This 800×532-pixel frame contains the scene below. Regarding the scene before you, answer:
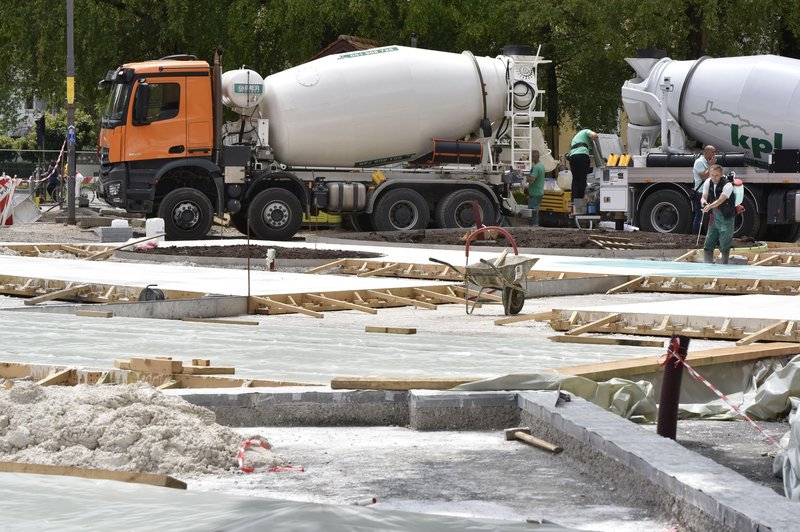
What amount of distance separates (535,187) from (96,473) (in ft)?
80.3

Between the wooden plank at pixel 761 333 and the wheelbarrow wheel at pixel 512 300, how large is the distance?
9.57 feet

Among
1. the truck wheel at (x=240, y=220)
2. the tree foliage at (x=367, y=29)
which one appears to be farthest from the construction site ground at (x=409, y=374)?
the tree foliage at (x=367, y=29)

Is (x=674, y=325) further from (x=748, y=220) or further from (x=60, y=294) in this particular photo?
(x=748, y=220)

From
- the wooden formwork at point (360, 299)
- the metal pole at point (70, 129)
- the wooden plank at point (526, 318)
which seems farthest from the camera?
the metal pole at point (70, 129)

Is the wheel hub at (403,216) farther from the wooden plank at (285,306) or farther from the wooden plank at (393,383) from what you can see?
the wooden plank at (393,383)

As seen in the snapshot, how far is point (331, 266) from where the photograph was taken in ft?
63.3

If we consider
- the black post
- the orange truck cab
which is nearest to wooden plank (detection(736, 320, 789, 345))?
the black post

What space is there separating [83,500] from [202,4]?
103ft

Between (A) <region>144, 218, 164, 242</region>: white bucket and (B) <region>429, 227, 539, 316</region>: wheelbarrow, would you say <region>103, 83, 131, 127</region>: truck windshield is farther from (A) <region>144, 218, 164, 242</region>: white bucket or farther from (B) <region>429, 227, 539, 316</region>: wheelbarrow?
(B) <region>429, 227, 539, 316</region>: wheelbarrow

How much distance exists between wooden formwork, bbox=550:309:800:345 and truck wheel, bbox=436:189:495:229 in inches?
599

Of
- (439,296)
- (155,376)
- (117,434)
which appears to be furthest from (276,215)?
(117,434)

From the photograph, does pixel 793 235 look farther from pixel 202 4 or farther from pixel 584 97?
pixel 202 4

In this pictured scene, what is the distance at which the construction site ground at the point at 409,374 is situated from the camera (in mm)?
5836

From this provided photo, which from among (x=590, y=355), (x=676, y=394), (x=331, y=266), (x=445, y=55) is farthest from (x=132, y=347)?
(x=445, y=55)
